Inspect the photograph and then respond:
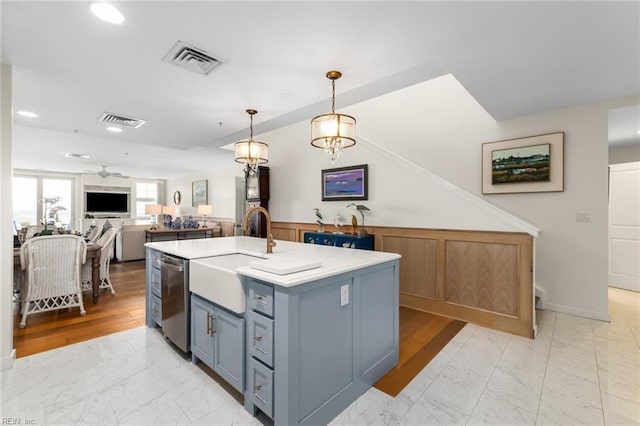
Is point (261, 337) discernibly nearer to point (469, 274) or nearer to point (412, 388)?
point (412, 388)

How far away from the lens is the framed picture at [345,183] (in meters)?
4.21

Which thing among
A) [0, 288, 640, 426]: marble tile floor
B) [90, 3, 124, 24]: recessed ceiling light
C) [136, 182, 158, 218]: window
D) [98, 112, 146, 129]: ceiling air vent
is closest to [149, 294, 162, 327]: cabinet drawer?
[0, 288, 640, 426]: marble tile floor

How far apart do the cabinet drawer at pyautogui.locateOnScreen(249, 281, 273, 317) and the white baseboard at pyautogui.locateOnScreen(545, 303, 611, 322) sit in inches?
140

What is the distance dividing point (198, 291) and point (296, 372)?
Result: 96cm

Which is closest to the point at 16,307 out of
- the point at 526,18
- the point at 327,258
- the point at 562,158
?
the point at 327,258

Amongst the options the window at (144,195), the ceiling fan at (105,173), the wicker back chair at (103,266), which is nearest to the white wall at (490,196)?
the wicker back chair at (103,266)

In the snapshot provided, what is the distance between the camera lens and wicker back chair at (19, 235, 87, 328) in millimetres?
3000

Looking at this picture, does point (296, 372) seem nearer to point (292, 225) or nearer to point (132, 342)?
point (132, 342)

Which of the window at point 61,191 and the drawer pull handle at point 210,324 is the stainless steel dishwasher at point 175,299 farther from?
the window at point 61,191

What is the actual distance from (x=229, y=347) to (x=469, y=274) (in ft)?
8.45

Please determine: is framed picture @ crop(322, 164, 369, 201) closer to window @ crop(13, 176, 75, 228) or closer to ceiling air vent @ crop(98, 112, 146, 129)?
ceiling air vent @ crop(98, 112, 146, 129)

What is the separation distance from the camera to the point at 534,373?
215 centimetres

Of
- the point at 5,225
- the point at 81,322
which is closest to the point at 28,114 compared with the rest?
the point at 5,225

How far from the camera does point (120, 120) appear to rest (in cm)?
381
